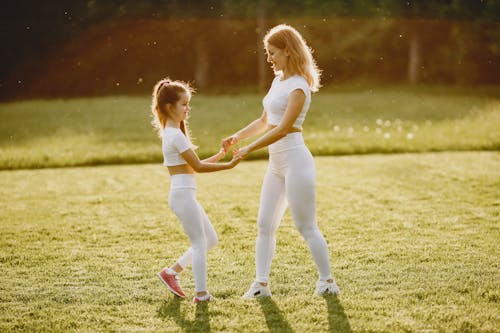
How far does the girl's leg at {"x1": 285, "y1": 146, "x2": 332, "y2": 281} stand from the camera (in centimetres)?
472

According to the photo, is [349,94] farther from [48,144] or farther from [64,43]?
[48,144]

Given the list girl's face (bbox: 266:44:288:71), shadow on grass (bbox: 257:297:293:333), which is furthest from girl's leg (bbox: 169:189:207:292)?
girl's face (bbox: 266:44:288:71)

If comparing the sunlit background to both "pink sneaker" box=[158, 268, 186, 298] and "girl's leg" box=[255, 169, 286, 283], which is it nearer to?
"pink sneaker" box=[158, 268, 186, 298]

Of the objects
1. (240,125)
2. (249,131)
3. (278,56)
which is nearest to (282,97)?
(278,56)

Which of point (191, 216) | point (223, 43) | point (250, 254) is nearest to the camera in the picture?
point (191, 216)

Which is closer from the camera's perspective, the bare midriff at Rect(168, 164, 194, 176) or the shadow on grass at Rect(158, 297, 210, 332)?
the shadow on grass at Rect(158, 297, 210, 332)

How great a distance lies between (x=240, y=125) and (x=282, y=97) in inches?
549

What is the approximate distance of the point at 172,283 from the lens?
201 inches

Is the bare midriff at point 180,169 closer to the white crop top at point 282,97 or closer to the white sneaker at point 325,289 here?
the white crop top at point 282,97

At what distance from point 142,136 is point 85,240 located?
31.2 ft

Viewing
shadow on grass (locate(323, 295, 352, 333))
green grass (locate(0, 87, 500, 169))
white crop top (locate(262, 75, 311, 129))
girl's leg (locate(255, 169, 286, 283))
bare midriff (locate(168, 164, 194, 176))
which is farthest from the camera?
green grass (locate(0, 87, 500, 169))

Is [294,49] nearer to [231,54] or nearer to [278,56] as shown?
[278,56]

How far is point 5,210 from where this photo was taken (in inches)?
340

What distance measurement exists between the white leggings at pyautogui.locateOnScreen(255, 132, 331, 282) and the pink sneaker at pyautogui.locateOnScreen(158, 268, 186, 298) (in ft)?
2.11
